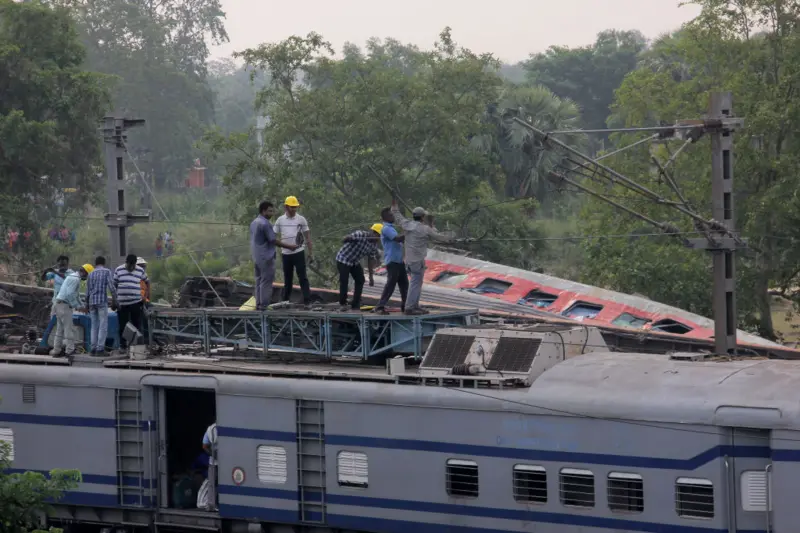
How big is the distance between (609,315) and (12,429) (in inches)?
680

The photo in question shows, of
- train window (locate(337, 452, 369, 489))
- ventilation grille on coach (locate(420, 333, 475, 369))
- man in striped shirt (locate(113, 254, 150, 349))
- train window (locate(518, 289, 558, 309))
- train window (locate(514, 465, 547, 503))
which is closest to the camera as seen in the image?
train window (locate(514, 465, 547, 503))

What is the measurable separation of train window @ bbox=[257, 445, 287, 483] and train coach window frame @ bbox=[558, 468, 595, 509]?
174 inches

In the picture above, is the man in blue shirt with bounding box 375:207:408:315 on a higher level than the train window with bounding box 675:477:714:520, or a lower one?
higher

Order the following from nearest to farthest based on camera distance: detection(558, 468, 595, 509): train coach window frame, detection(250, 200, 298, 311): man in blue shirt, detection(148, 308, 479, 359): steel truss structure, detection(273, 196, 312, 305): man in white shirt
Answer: detection(558, 468, 595, 509): train coach window frame, detection(148, 308, 479, 359): steel truss structure, detection(250, 200, 298, 311): man in blue shirt, detection(273, 196, 312, 305): man in white shirt

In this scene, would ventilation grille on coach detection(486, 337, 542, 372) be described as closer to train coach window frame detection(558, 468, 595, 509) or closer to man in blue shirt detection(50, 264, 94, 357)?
train coach window frame detection(558, 468, 595, 509)

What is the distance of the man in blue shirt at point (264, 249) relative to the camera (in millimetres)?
21766

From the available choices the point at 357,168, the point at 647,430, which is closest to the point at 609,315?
the point at 357,168

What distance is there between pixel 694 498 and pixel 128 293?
35.6ft

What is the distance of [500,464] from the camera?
17.1 m

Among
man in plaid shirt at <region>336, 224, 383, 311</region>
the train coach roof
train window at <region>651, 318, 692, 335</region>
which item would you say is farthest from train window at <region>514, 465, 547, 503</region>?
train window at <region>651, 318, 692, 335</region>

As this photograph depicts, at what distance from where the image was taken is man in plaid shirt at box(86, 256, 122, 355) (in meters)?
22.1

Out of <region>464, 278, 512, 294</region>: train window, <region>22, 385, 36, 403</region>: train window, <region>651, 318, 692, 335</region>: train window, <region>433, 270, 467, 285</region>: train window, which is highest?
<region>433, 270, 467, 285</region>: train window

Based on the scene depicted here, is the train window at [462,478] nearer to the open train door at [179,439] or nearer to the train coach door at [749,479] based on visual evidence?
the train coach door at [749,479]

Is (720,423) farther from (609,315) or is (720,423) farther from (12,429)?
(609,315)
